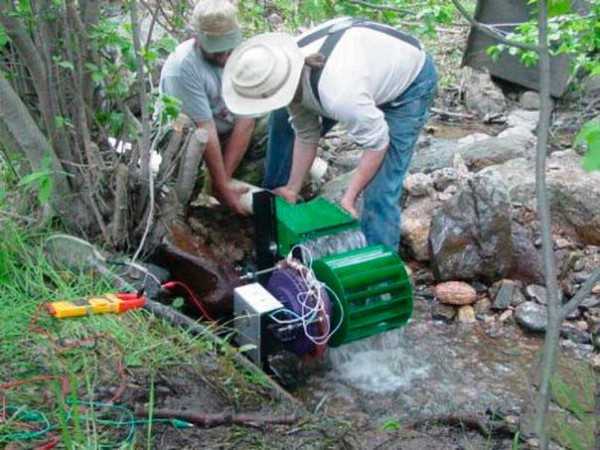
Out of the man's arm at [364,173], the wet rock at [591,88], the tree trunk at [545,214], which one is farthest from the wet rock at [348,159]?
the tree trunk at [545,214]

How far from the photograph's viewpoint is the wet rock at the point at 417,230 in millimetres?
5316

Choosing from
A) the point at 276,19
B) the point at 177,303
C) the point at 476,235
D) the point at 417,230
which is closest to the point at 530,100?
the point at 276,19

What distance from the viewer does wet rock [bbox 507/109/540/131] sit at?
782cm

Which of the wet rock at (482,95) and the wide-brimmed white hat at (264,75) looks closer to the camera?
the wide-brimmed white hat at (264,75)

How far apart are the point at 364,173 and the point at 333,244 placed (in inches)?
17.0

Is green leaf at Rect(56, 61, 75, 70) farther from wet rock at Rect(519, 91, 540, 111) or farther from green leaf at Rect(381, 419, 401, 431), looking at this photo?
wet rock at Rect(519, 91, 540, 111)

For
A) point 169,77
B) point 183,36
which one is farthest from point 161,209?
point 183,36

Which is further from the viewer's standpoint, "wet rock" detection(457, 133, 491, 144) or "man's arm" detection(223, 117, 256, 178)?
"wet rock" detection(457, 133, 491, 144)

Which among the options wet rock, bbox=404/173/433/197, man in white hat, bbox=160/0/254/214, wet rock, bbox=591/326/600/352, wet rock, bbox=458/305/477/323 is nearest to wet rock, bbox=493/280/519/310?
wet rock, bbox=458/305/477/323

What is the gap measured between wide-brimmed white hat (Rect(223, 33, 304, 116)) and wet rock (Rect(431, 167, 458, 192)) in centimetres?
188

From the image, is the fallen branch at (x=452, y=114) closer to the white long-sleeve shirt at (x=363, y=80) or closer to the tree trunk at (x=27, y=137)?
the white long-sleeve shirt at (x=363, y=80)

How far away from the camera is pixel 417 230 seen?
5.35 m

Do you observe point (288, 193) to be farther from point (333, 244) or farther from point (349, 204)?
point (333, 244)

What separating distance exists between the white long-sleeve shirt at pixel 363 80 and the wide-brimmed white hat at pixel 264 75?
3.7 inches
